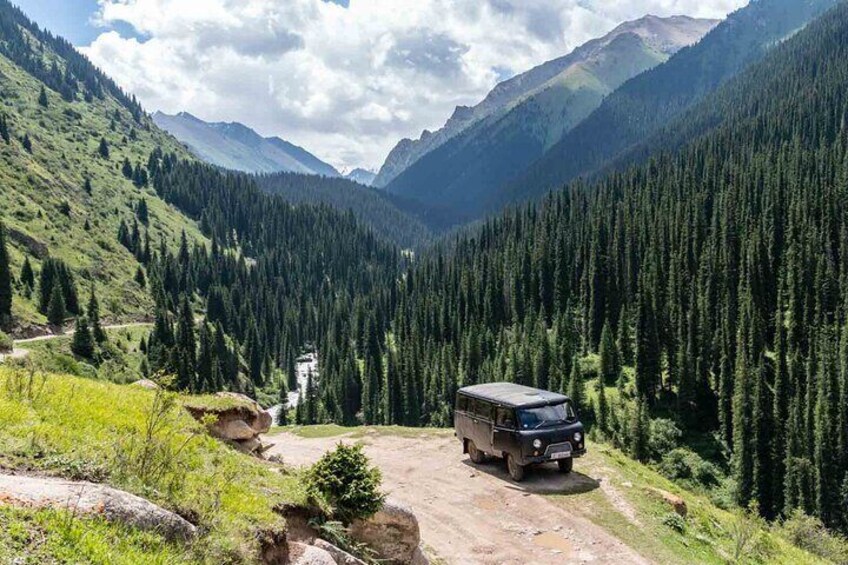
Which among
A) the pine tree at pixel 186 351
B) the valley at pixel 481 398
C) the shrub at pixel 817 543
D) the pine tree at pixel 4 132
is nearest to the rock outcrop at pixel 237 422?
the valley at pixel 481 398

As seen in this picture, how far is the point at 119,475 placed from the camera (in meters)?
10.8

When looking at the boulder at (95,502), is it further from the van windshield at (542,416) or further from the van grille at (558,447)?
the van grille at (558,447)

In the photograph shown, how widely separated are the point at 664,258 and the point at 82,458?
480 feet

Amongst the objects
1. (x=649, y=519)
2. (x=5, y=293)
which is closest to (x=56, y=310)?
(x=5, y=293)

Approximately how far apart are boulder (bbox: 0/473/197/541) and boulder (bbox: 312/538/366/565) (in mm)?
3812

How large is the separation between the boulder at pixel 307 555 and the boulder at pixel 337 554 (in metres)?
0.81

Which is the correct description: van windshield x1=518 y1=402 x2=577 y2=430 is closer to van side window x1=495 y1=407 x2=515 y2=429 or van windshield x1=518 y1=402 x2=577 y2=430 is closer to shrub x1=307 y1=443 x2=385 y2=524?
van side window x1=495 y1=407 x2=515 y2=429

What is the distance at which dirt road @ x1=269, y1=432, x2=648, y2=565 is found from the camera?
19031 mm

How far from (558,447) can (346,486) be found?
12.4 meters

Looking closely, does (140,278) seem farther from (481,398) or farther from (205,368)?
(481,398)

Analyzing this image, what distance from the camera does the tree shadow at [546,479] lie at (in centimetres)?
2397

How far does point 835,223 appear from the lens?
132m

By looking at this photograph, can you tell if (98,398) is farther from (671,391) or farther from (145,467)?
(671,391)

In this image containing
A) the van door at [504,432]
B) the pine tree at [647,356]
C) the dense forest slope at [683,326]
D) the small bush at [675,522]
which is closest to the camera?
the small bush at [675,522]
